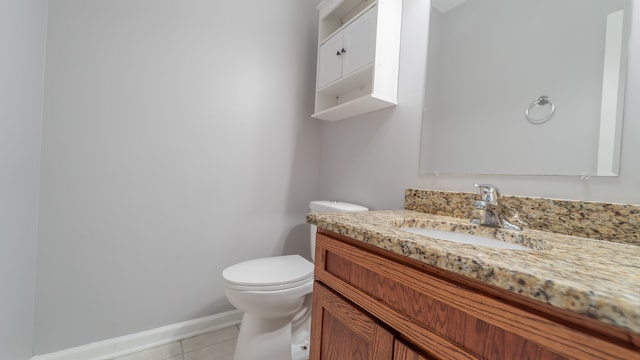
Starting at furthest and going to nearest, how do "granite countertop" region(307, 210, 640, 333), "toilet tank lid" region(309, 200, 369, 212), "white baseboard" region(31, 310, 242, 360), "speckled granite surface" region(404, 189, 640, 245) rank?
"toilet tank lid" region(309, 200, 369, 212), "white baseboard" region(31, 310, 242, 360), "speckled granite surface" region(404, 189, 640, 245), "granite countertop" region(307, 210, 640, 333)

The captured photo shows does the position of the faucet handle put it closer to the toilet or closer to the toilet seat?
the toilet

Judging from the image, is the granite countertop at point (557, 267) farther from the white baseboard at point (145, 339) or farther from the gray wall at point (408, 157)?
the white baseboard at point (145, 339)

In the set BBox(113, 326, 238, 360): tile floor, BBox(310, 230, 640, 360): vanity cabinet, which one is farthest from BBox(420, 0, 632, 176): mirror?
BBox(113, 326, 238, 360): tile floor

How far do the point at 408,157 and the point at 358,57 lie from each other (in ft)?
1.86

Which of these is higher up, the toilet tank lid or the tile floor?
the toilet tank lid

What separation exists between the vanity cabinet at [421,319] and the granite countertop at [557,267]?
0.11 feet

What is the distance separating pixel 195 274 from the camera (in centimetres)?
136

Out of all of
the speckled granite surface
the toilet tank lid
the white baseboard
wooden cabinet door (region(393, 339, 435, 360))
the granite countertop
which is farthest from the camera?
the toilet tank lid

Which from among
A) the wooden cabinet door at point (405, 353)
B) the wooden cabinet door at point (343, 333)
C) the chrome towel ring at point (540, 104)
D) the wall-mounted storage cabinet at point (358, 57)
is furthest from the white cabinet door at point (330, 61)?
the wooden cabinet door at point (405, 353)

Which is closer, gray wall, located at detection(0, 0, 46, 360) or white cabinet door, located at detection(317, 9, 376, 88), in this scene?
gray wall, located at detection(0, 0, 46, 360)

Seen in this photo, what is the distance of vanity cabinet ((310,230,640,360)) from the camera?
0.29 meters

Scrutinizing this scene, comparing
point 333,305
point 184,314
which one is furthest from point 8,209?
point 333,305

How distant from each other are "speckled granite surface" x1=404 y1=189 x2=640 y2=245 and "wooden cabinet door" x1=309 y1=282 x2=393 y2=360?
1.86ft

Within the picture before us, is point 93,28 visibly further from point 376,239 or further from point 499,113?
point 499,113
